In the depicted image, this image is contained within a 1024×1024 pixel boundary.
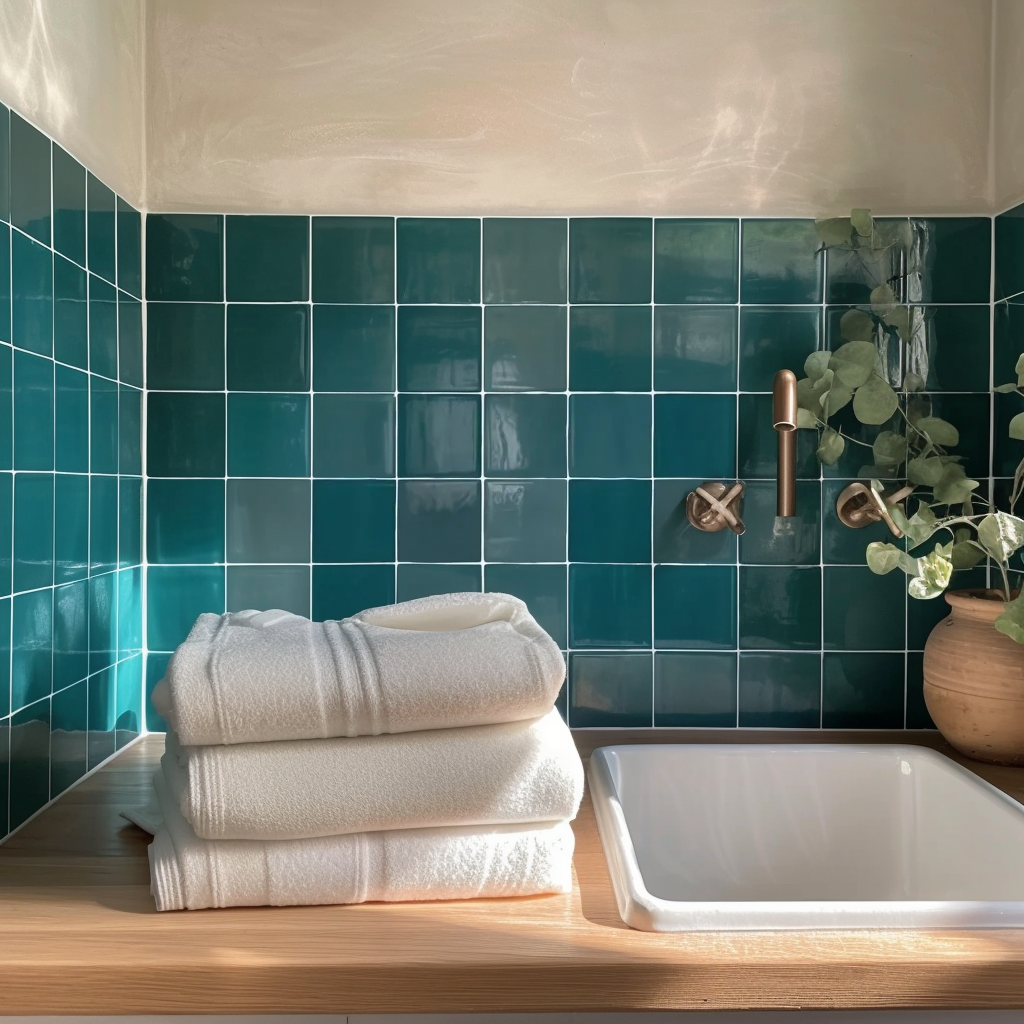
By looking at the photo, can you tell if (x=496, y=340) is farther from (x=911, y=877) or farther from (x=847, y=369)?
(x=911, y=877)

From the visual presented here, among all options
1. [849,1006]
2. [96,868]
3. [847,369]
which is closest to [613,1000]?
[849,1006]

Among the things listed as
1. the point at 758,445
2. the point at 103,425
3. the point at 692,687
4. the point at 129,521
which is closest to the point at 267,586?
the point at 129,521

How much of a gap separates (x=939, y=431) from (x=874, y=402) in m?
0.11

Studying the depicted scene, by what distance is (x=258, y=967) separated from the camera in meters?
0.72

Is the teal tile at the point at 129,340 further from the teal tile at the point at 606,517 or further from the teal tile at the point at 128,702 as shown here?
the teal tile at the point at 606,517

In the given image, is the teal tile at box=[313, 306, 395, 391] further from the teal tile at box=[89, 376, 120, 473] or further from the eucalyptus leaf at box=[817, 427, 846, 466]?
the eucalyptus leaf at box=[817, 427, 846, 466]

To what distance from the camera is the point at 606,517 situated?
4.63 ft

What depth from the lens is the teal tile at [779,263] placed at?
4.61 ft

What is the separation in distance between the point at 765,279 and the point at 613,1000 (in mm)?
1018

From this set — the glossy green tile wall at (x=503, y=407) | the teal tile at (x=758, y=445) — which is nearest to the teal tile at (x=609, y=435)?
the glossy green tile wall at (x=503, y=407)

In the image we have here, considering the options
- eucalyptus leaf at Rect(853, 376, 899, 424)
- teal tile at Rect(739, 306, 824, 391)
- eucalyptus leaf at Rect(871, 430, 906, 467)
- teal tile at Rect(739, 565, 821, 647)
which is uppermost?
Answer: teal tile at Rect(739, 306, 824, 391)

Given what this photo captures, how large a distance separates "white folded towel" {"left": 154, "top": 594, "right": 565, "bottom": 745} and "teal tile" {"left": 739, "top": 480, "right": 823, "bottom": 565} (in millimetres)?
643

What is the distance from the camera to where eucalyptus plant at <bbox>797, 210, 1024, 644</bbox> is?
1.27 metres

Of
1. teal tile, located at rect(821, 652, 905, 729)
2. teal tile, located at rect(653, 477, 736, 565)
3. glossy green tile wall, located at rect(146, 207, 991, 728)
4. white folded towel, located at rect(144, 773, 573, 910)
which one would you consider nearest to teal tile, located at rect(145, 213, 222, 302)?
glossy green tile wall, located at rect(146, 207, 991, 728)
